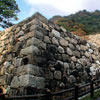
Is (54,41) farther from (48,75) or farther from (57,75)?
(48,75)

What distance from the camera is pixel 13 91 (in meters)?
4.17

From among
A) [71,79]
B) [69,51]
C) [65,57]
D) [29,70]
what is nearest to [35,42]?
[29,70]

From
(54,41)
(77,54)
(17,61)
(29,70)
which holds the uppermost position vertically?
(54,41)

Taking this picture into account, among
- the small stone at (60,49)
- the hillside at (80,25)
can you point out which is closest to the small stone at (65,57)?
the small stone at (60,49)

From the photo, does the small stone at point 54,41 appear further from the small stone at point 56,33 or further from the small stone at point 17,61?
the small stone at point 17,61

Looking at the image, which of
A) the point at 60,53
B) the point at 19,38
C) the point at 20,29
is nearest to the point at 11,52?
the point at 19,38

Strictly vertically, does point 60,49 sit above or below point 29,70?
above

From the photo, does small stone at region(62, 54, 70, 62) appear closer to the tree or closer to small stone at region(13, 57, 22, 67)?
small stone at region(13, 57, 22, 67)

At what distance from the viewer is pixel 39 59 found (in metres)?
4.44

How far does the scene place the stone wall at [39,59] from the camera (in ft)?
13.6

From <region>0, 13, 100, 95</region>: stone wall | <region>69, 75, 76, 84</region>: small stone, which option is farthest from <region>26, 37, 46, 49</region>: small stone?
<region>69, 75, 76, 84</region>: small stone

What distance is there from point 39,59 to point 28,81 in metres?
0.82

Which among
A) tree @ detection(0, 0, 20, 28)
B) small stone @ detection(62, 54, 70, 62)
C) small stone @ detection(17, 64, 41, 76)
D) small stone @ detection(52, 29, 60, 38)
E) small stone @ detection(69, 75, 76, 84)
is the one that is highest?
tree @ detection(0, 0, 20, 28)

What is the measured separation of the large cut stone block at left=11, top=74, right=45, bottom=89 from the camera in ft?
12.8
